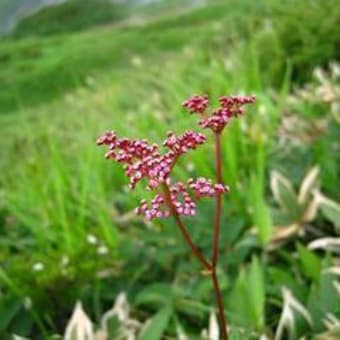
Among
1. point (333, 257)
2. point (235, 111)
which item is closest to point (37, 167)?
point (333, 257)

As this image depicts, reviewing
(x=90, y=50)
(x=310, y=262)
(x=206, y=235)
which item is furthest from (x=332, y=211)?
(x=90, y=50)

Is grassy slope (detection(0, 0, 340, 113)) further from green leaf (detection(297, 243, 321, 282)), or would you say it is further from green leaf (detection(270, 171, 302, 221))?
green leaf (detection(297, 243, 321, 282))

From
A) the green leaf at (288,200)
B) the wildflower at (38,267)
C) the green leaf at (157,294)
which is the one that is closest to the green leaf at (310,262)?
the green leaf at (288,200)

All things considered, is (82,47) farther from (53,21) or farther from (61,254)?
(61,254)

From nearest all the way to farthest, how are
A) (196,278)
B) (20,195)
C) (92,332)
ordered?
(92,332) < (196,278) < (20,195)

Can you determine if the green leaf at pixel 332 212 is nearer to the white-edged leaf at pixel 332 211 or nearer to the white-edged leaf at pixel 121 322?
the white-edged leaf at pixel 332 211

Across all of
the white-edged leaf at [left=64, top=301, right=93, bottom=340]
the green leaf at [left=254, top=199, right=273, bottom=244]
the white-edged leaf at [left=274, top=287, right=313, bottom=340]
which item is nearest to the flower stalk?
the white-edged leaf at [left=274, top=287, right=313, bottom=340]
